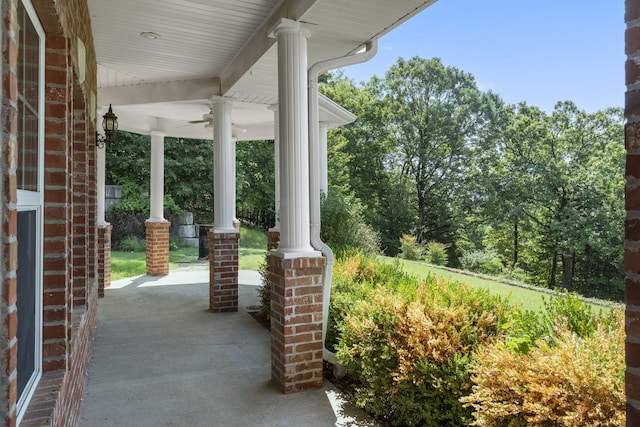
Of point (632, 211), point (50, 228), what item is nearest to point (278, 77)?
point (50, 228)

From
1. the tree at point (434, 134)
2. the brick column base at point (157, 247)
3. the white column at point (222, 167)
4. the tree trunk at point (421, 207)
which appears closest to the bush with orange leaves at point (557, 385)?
the white column at point (222, 167)

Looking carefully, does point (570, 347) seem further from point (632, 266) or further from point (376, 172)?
point (376, 172)

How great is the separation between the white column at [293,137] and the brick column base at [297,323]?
14cm

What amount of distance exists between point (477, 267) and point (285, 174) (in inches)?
713

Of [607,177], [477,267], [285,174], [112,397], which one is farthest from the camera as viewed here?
[477,267]

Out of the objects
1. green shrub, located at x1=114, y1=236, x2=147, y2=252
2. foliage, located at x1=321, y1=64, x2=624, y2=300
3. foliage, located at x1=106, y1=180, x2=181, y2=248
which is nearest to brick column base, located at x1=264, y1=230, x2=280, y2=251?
green shrub, located at x1=114, y1=236, x2=147, y2=252

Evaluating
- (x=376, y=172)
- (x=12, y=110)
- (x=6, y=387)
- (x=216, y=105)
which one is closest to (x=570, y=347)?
(x=6, y=387)

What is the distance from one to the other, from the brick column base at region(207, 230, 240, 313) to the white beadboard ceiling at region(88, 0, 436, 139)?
78.3 inches

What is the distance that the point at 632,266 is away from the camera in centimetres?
108

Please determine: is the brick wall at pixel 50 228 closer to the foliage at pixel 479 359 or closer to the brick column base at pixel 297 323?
the brick column base at pixel 297 323

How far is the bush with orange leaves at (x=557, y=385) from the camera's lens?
1.79 m

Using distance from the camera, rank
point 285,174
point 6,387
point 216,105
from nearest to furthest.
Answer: point 6,387 → point 285,174 → point 216,105

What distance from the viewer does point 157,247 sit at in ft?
29.8

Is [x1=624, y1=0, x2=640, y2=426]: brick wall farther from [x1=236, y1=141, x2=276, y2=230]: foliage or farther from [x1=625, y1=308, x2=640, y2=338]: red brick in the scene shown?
[x1=236, y1=141, x2=276, y2=230]: foliage
